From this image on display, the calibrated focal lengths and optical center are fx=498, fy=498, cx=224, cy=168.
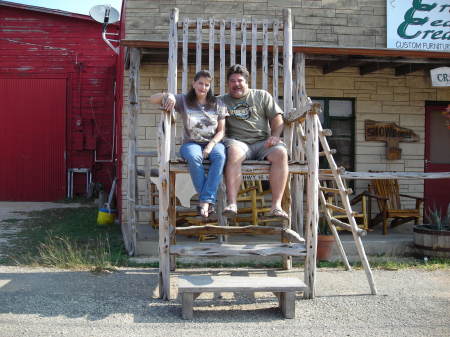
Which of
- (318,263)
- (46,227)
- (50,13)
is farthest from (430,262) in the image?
(50,13)

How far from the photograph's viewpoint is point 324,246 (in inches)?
222

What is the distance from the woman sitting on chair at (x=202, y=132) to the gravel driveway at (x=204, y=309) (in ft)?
2.68

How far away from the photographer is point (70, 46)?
13.0 metres

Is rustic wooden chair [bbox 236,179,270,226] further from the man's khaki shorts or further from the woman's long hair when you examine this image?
the woman's long hair

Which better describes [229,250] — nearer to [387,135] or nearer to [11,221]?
→ [387,135]

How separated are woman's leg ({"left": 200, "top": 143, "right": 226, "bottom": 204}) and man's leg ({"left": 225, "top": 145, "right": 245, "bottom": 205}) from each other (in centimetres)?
6

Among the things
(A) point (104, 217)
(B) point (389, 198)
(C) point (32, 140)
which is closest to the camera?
(B) point (389, 198)

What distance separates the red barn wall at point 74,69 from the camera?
12758mm

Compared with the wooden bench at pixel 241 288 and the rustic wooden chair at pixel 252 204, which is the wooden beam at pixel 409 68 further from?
the wooden bench at pixel 241 288

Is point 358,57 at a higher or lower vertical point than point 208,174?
higher

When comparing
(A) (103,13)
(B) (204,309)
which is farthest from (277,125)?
(A) (103,13)

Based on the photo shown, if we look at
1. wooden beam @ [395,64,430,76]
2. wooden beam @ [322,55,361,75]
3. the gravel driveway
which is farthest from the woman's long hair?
wooden beam @ [395,64,430,76]

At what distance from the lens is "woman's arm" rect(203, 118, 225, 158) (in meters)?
4.06

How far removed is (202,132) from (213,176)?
502mm
